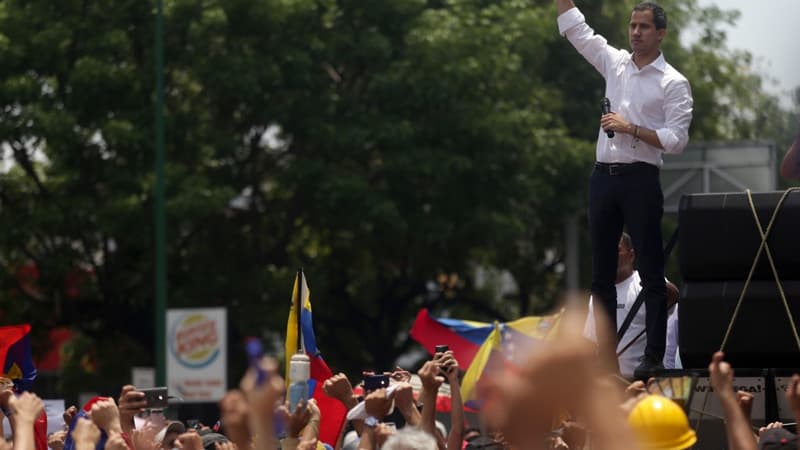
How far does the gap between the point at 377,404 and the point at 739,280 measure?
2208 mm

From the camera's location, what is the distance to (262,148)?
28.3m

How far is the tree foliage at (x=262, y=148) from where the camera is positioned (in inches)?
1032

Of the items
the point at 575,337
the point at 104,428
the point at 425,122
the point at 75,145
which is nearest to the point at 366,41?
the point at 425,122

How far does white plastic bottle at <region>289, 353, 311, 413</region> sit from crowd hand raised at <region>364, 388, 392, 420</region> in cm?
37

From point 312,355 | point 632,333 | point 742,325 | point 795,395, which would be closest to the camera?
point 795,395

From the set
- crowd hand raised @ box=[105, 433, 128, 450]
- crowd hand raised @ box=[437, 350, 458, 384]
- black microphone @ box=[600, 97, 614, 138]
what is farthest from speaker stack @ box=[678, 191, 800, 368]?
crowd hand raised @ box=[105, 433, 128, 450]

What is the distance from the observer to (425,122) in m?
27.4

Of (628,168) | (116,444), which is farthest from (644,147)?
(116,444)

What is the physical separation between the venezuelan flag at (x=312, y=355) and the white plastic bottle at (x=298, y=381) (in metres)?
2.30

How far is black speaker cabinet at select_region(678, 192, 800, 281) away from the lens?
812cm

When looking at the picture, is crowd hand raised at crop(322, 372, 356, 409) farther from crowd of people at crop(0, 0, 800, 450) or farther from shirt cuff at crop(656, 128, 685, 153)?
shirt cuff at crop(656, 128, 685, 153)

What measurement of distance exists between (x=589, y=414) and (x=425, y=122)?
22804 millimetres

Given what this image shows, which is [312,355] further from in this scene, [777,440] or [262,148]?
[262,148]

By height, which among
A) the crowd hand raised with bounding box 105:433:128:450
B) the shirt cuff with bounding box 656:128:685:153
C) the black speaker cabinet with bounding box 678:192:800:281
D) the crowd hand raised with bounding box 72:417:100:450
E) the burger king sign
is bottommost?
the burger king sign
